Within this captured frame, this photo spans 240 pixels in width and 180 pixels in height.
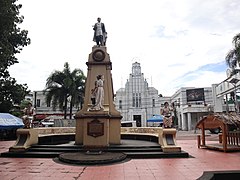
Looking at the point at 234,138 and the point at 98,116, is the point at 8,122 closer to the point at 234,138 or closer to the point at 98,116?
the point at 98,116

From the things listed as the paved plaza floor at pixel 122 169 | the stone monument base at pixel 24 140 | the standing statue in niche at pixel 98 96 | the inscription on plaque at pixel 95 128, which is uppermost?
the standing statue in niche at pixel 98 96

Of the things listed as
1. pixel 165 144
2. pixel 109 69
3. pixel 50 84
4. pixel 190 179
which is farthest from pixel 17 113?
pixel 190 179

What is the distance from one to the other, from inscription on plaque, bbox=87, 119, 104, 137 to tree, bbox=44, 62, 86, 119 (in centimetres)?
1577

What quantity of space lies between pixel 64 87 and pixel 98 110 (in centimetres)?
1601

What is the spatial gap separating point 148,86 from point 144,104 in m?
4.03

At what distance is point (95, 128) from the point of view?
412 inches

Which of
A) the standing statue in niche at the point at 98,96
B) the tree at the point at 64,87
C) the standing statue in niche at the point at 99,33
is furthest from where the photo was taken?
the tree at the point at 64,87

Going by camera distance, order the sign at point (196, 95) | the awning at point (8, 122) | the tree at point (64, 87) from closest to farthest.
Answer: the awning at point (8, 122) < the tree at point (64, 87) < the sign at point (196, 95)

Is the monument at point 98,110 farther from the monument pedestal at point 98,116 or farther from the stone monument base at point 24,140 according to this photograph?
the stone monument base at point 24,140

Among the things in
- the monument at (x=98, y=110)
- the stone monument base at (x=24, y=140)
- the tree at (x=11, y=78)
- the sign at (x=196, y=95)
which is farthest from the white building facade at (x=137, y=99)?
the stone monument base at (x=24, y=140)

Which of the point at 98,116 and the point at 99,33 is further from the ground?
the point at 99,33

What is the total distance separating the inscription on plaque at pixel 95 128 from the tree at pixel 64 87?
15767mm

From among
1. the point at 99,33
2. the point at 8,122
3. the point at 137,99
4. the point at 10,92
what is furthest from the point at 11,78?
the point at 137,99

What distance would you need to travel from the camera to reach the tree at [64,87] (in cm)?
2592
